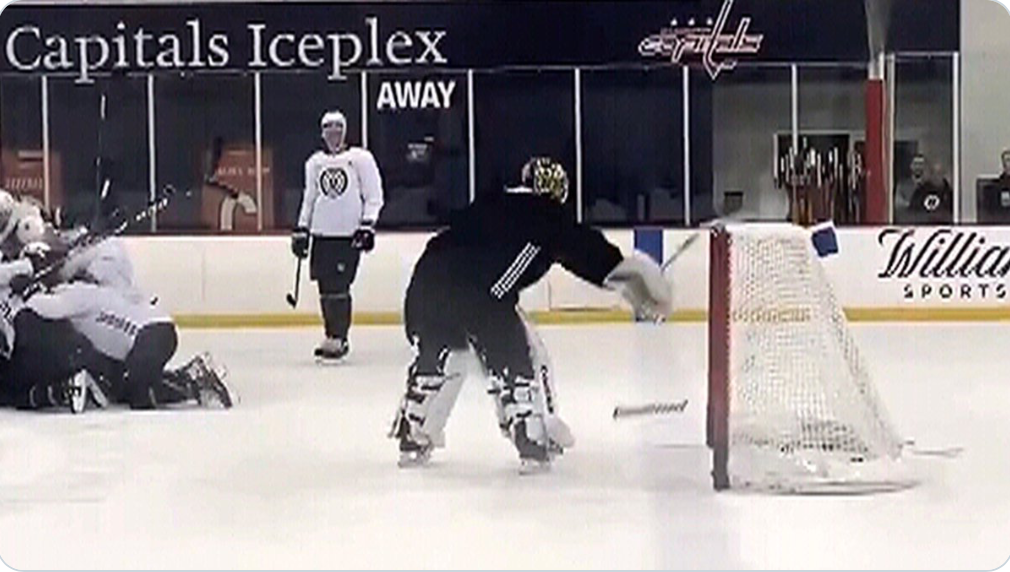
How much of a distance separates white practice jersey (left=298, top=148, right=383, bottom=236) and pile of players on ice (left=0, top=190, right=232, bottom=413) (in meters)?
0.39

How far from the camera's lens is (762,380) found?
12.5 ft

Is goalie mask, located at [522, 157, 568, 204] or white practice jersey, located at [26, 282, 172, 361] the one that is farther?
white practice jersey, located at [26, 282, 172, 361]

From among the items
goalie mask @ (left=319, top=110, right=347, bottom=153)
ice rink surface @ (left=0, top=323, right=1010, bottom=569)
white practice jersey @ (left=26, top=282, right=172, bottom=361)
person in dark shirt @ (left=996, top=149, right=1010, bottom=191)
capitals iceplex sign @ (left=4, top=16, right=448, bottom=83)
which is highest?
capitals iceplex sign @ (left=4, top=16, right=448, bottom=83)

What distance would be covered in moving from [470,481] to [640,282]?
1.43ft

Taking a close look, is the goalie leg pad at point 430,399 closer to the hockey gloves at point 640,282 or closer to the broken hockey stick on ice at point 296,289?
the hockey gloves at point 640,282

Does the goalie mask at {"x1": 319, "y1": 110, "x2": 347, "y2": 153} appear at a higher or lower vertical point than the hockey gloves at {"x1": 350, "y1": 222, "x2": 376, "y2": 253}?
higher

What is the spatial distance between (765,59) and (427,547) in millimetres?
1322

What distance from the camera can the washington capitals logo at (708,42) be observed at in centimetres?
399

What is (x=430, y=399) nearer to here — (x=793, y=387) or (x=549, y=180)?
(x=549, y=180)

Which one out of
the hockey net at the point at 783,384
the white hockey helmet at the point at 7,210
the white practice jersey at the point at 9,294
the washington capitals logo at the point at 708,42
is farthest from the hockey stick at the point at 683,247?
the white practice jersey at the point at 9,294

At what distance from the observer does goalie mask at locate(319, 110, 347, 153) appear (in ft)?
12.8

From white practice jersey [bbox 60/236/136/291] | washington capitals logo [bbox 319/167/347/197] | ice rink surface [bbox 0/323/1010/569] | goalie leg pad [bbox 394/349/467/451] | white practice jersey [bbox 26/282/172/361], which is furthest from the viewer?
white practice jersey [bbox 26/282/172/361]

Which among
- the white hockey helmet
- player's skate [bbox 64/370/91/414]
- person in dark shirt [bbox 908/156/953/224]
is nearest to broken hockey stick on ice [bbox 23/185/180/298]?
the white hockey helmet

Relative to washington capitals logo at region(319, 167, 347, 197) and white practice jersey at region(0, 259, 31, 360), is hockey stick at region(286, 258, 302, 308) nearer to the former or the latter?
washington capitals logo at region(319, 167, 347, 197)
